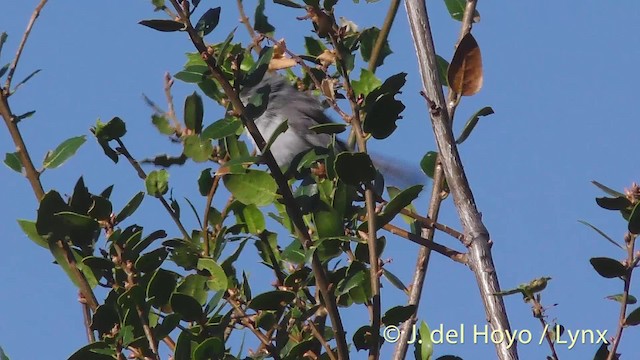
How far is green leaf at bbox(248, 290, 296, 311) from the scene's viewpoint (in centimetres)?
209

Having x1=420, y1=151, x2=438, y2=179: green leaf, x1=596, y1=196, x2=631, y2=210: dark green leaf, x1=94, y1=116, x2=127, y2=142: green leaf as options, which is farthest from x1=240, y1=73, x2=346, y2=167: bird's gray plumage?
x1=596, y1=196, x2=631, y2=210: dark green leaf

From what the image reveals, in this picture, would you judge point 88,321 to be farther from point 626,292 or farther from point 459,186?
point 626,292

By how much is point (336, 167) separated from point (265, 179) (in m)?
0.36

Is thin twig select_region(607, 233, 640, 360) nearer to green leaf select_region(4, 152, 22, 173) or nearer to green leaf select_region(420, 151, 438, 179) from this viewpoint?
green leaf select_region(420, 151, 438, 179)

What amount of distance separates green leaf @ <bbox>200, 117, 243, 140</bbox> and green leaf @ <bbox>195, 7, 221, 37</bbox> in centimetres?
21

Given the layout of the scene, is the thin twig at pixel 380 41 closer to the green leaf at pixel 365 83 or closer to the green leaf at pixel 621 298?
the green leaf at pixel 365 83

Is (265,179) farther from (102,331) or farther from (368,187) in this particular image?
(102,331)

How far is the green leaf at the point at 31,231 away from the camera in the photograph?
224cm

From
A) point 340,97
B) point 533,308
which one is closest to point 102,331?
point 340,97

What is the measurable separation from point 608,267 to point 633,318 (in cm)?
13

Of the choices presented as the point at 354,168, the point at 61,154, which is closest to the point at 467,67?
the point at 354,168

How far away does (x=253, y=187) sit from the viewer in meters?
2.31

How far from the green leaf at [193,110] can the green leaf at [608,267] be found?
40.6 inches

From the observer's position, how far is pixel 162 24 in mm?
1910
